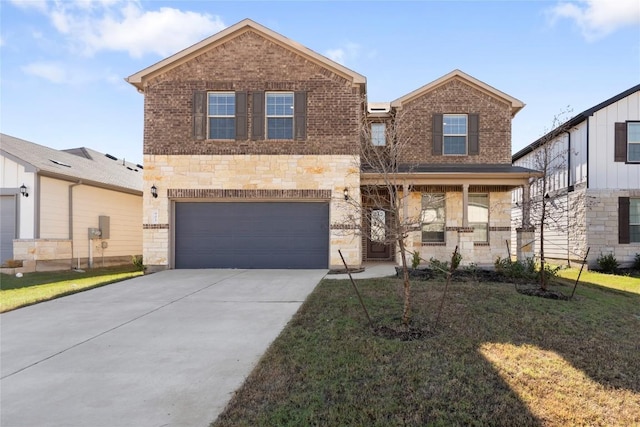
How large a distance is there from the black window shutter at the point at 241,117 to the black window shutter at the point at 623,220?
13.5m

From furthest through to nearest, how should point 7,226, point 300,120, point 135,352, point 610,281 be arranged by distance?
point 7,226, point 300,120, point 610,281, point 135,352

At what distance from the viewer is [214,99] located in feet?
40.7

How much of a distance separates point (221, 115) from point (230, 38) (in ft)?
7.90

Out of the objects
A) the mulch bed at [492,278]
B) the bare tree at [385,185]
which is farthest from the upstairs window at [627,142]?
the mulch bed at [492,278]

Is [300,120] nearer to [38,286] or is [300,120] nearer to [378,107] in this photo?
[378,107]

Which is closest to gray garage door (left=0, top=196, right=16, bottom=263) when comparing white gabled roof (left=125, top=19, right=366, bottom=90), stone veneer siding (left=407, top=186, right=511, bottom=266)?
white gabled roof (left=125, top=19, right=366, bottom=90)

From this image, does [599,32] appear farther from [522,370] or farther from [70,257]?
[70,257]

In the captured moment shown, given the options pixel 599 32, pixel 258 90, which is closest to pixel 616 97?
pixel 599 32

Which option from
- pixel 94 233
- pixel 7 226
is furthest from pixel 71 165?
pixel 7 226

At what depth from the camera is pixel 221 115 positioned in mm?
12344

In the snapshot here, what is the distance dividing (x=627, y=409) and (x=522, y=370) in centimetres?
93

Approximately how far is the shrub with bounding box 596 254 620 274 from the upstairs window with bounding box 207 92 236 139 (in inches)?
525

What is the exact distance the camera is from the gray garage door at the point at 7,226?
42.7 ft

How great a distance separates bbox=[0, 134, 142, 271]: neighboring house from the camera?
1288cm
